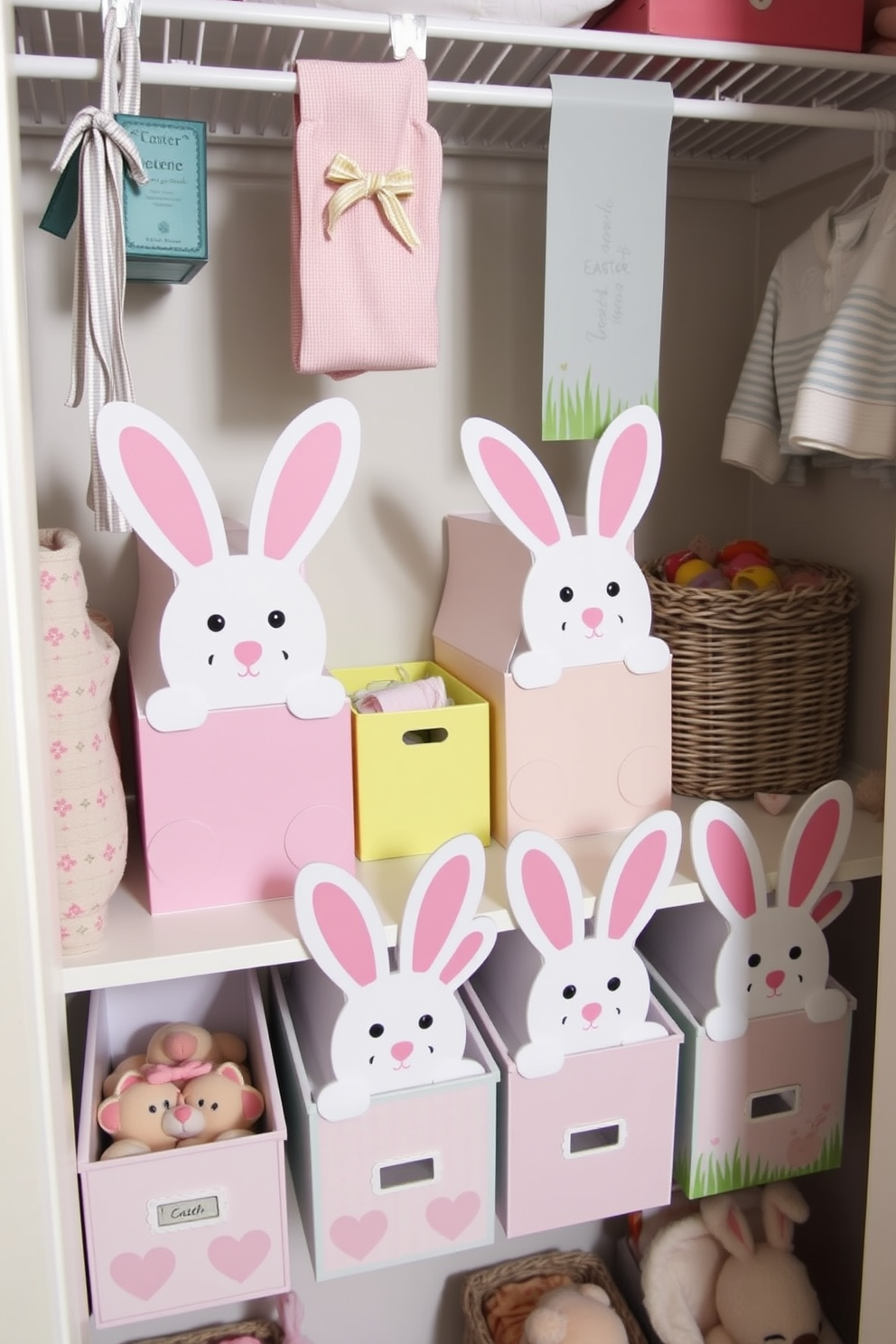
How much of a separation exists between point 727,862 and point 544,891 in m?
0.19

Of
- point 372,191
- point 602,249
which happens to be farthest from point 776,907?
point 372,191

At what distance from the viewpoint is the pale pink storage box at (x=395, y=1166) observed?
1.10 metres

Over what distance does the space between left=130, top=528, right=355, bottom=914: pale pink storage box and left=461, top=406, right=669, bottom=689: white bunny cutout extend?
212mm

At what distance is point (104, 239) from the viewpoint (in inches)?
40.3

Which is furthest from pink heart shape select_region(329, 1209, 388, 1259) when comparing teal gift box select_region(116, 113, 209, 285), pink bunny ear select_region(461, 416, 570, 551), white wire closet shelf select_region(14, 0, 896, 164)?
white wire closet shelf select_region(14, 0, 896, 164)

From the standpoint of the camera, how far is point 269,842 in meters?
1.11

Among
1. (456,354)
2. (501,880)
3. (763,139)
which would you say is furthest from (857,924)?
(763,139)

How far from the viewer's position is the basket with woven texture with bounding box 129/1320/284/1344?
143 cm

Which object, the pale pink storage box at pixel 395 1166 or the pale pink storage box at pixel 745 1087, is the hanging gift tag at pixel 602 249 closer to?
the pale pink storage box at pixel 745 1087

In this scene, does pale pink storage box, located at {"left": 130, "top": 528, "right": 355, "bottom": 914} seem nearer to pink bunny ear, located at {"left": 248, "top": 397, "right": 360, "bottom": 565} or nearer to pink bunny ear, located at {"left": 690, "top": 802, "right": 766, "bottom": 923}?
pink bunny ear, located at {"left": 248, "top": 397, "right": 360, "bottom": 565}

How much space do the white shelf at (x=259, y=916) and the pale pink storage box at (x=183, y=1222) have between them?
160 mm

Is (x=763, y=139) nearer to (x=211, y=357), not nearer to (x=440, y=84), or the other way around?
(x=440, y=84)

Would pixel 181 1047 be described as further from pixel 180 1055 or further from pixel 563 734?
pixel 563 734

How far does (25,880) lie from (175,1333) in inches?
36.4
